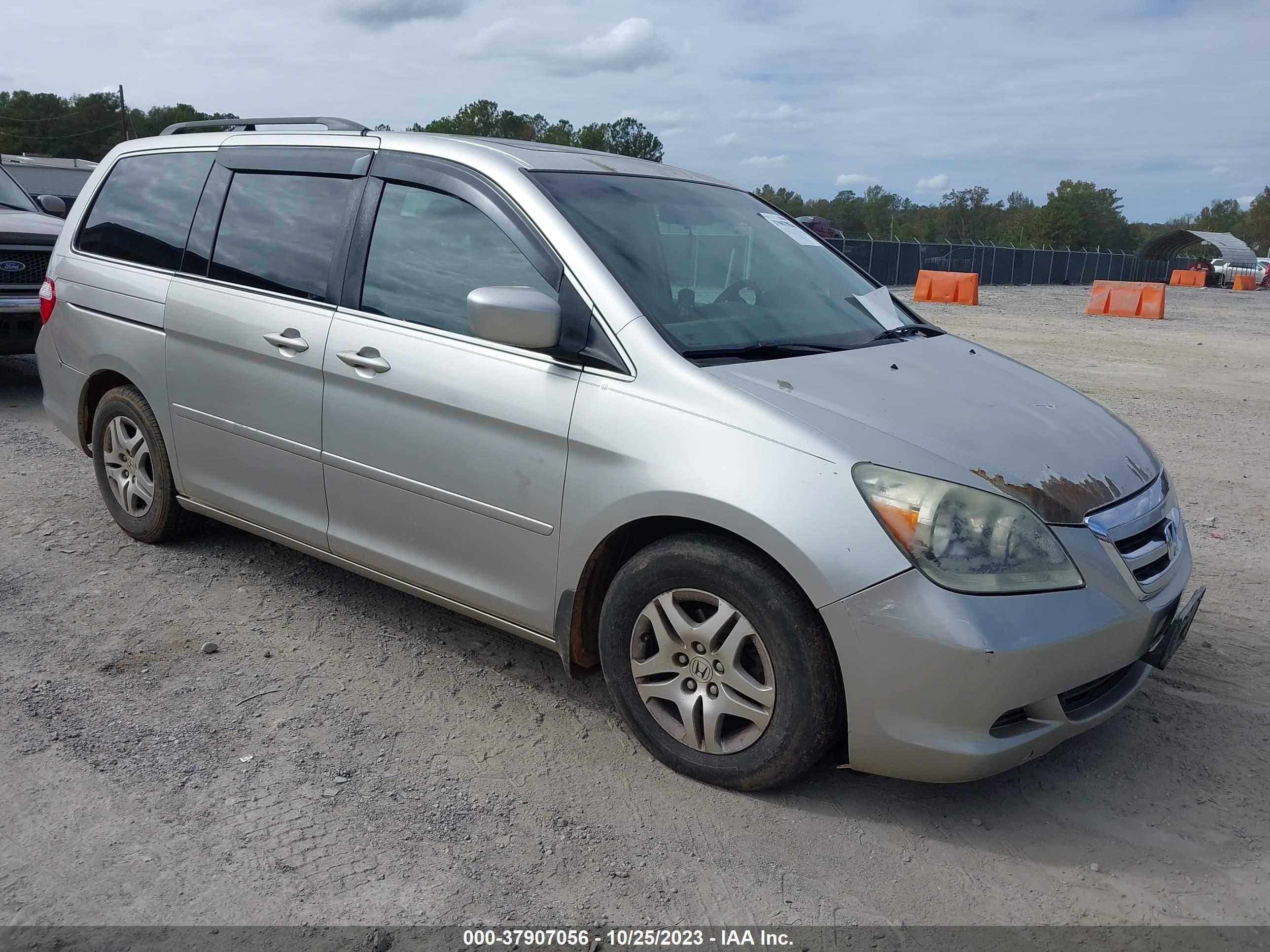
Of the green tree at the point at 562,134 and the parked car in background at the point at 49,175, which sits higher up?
the green tree at the point at 562,134

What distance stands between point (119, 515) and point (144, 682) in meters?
1.64

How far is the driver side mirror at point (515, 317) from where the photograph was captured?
10.2ft

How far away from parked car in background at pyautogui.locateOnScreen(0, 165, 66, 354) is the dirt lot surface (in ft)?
14.0

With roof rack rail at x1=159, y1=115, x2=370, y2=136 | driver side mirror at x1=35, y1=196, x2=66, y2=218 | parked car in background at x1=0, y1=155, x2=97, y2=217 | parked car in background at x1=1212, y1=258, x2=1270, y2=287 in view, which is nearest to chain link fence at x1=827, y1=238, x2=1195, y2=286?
parked car in background at x1=1212, y1=258, x2=1270, y2=287

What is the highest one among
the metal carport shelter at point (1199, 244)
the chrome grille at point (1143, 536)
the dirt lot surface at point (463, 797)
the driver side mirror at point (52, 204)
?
the metal carport shelter at point (1199, 244)

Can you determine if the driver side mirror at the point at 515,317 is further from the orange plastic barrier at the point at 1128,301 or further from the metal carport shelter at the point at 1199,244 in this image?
the metal carport shelter at the point at 1199,244

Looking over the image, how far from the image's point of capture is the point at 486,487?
3.38 m

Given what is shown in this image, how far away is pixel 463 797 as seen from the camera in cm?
306

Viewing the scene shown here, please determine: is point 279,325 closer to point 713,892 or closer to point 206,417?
point 206,417

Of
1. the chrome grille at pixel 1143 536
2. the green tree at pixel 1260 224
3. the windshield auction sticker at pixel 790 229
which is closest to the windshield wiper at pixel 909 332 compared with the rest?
the windshield auction sticker at pixel 790 229

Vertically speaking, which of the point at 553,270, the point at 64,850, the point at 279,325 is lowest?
the point at 64,850

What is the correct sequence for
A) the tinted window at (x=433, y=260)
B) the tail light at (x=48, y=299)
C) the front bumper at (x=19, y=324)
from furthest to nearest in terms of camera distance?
the front bumper at (x=19, y=324)
the tail light at (x=48, y=299)
the tinted window at (x=433, y=260)

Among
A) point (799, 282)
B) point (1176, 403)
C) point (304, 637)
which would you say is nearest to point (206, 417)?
point (304, 637)

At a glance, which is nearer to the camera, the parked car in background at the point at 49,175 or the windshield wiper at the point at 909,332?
the windshield wiper at the point at 909,332
